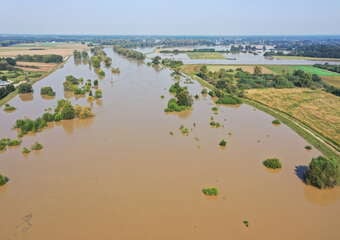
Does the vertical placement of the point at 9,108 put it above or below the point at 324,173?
below

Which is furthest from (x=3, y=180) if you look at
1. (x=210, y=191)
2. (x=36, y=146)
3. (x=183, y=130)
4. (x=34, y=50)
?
(x=34, y=50)

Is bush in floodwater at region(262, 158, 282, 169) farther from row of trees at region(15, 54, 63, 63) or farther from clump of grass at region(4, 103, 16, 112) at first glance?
row of trees at region(15, 54, 63, 63)

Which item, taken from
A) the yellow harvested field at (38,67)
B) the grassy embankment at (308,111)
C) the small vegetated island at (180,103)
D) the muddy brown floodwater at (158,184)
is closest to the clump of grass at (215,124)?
the muddy brown floodwater at (158,184)

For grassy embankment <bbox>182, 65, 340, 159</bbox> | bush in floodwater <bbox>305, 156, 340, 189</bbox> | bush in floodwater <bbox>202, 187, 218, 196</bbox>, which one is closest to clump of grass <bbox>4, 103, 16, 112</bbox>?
bush in floodwater <bbox>202, 187, 218, 196</bbox>

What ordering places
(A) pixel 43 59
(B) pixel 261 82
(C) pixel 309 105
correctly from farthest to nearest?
(A) pixel 43 59, (B) pixel 261 82, (C) pixel 309 105

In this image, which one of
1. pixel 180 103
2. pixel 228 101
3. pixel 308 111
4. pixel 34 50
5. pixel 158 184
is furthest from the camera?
pixel 34 50

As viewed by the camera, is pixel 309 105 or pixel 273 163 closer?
pixel 273 163

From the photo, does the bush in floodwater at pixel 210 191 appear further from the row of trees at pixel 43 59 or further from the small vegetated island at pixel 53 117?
the row of trees at pixel 43 59

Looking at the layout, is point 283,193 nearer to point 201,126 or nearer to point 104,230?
point 104,230

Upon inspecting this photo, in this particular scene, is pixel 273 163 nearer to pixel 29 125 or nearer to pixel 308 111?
pixel 308 111

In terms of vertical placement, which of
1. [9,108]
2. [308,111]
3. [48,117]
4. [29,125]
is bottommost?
[308,111]
